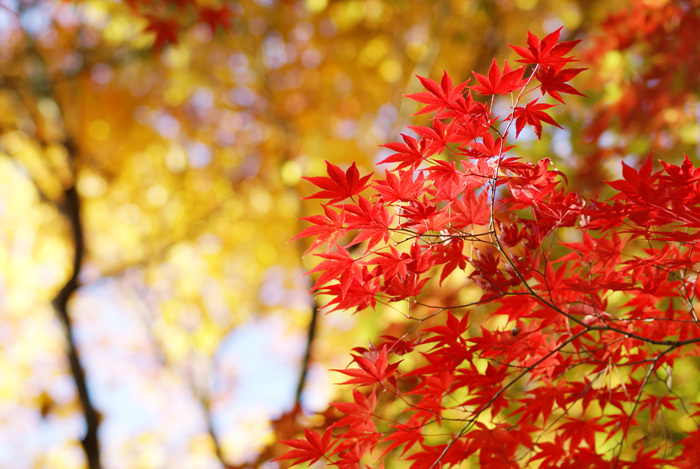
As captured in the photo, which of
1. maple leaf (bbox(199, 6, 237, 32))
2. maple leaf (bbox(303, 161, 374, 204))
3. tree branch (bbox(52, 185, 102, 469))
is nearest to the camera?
maple leaf (bbox(303, 161, 374, 204))

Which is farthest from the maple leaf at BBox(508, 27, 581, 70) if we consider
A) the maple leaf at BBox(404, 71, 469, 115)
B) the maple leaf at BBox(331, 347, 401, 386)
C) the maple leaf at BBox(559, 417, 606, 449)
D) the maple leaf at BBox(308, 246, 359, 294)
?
the maple leaf at BBox(559, 417, 606, 449)

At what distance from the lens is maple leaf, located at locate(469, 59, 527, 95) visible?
3.43ft

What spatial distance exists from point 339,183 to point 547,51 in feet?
1.82

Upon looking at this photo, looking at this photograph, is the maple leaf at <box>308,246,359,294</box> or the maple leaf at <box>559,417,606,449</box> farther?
the maple leaf at <box>559,417,606,449</box>

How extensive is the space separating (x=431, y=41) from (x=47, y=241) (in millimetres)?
7023

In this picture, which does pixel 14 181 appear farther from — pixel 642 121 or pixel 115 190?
pixel 642 121

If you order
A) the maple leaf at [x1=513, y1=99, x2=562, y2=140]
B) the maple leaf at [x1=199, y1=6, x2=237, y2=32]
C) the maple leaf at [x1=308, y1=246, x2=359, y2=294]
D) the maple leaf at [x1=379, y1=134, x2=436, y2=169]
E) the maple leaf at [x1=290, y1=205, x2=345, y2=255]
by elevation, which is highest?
the maple leaf at [x1=199, y1=6, x2=237, y2=32]

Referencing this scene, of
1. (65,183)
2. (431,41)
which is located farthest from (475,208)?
(65,183)

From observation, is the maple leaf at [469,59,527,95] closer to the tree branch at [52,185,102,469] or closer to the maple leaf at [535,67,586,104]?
the maple leaf at [535,67,586,104]

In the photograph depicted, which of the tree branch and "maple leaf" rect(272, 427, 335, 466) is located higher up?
the tree branch

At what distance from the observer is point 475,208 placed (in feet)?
3.69

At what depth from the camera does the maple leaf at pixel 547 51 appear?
3.34 ft

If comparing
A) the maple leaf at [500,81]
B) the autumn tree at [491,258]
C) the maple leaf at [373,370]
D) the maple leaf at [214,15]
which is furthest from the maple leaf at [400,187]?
the maple leaf at [214,15]

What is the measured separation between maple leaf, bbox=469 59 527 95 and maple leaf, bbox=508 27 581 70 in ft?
0.12
